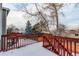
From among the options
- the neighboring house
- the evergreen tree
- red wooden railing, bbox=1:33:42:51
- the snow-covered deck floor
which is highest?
the neighboring house

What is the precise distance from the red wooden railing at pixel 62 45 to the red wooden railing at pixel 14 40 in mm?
159

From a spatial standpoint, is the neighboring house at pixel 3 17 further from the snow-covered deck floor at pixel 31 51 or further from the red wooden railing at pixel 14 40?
the snow-covered deck floor at pixel 31 51

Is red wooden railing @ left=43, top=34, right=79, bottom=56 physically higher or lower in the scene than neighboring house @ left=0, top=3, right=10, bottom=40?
lower

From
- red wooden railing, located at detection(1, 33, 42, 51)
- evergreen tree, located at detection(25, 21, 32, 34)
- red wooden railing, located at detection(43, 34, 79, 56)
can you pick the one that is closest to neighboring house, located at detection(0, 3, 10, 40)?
red wooden railing, located at detection(1, 33, 42, 51)

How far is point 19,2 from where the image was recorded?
1624mm

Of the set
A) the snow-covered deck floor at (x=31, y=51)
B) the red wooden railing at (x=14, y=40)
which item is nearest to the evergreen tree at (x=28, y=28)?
the red wooden railing at (x=14, y=40)

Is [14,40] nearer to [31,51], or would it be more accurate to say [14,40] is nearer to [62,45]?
[31,51]

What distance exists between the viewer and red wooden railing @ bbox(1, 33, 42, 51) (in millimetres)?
1594

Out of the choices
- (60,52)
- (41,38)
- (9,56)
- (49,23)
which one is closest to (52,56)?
(60,52)

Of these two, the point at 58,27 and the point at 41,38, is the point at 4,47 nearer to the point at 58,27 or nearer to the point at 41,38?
the point at 41,38

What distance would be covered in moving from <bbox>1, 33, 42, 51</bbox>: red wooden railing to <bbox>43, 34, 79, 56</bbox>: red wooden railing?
0.52 ft

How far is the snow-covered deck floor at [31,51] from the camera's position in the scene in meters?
1.59

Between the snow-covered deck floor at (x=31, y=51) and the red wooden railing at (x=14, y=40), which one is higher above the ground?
the red wooden railing at (x=14, y=40)

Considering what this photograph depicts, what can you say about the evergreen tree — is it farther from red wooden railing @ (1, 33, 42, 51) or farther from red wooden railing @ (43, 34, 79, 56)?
red wooden railing @ (43, 34, 79, 56)
